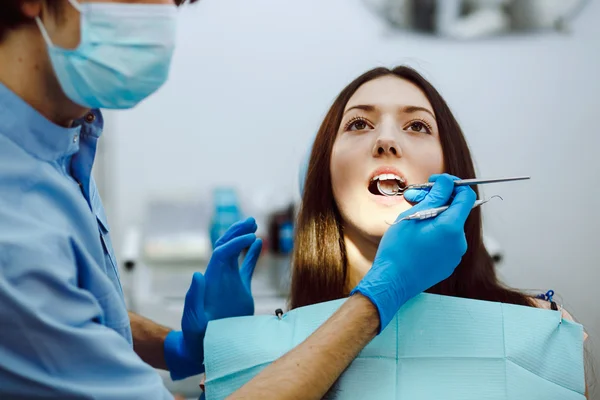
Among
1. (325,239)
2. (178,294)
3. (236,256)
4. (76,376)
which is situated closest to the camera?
(76,376)

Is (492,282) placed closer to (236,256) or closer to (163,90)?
(236,256)

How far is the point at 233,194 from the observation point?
2844mm

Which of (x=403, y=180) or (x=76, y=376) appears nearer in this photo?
(x=76, y=376)

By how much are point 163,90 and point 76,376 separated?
2.12 m

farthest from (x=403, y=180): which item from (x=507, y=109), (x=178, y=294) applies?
(x=507, y=109)

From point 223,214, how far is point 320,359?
5.16 feet

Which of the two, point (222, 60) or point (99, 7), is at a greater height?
point (222, 60)

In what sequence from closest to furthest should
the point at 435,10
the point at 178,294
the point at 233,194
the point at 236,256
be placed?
the point at 236,256, the point at 178,294, the point at 233,194, the point at 435,10

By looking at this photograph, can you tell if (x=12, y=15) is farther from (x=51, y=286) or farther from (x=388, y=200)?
(x=388, y=200)

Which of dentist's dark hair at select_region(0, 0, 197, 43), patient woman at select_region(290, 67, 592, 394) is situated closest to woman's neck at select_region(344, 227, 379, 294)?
patient woman at select_region(290, 67, 592, 394)

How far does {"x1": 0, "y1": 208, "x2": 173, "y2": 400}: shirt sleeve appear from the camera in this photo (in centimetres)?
96

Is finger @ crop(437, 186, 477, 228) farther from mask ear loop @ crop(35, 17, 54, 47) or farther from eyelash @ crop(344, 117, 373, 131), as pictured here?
mask ear loop @ crop(35, 17, 54, 47)

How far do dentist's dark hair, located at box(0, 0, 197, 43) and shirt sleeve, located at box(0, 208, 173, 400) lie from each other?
28 cm

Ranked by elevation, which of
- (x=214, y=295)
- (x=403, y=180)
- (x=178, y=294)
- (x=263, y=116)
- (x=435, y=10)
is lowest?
(x=178, y=294)
